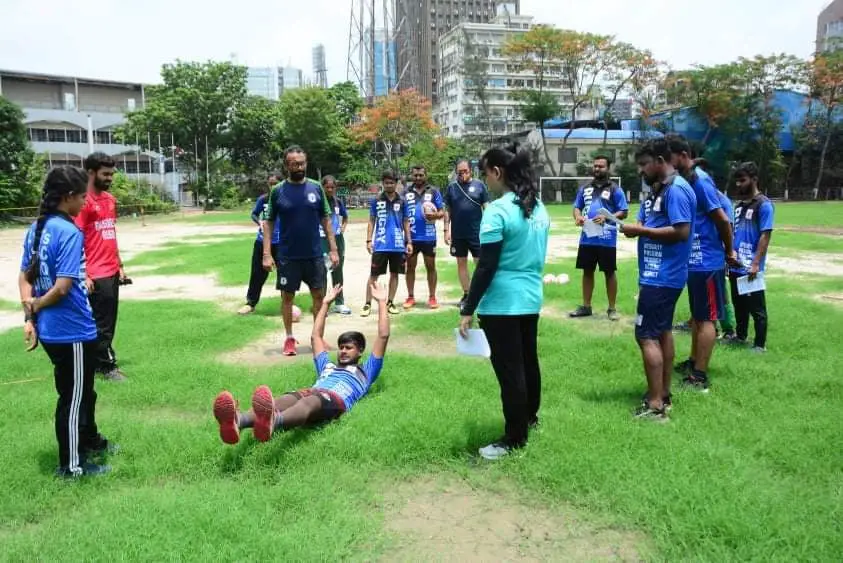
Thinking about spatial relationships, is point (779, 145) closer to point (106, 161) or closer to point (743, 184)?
point (743, 184)

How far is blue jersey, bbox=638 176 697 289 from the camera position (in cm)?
460

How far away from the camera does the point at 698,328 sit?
221 inches

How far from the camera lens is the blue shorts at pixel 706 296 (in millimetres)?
5516

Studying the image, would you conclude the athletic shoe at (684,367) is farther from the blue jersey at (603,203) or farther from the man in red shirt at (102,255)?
the man in red shirt at (102,255)

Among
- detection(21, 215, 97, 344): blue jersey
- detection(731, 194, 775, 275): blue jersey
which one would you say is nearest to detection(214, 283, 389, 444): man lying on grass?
detection(21, 215, 97, 344): blue jersey

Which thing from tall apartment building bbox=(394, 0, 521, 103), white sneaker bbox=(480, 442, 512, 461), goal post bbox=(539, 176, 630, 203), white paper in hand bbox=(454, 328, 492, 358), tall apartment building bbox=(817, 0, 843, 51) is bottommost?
white sneaker bbox=(480, 442, 512, 461)

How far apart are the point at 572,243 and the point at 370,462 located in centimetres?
1606

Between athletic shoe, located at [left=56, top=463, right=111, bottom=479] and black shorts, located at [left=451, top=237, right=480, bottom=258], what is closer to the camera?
athletic shoe, located at [left=56, top=463, right=111, bottom=479]

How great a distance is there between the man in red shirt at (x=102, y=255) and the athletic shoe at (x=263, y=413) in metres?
2.70

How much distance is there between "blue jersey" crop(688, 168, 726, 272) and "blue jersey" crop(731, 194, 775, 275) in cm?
124

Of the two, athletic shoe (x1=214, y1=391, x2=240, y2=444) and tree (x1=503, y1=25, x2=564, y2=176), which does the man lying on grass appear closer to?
athletic shoe (x1=214, y1=391, x2=240, y2=444)

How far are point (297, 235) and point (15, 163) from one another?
35.3m

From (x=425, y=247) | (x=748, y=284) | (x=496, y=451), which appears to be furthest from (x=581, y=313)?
(x=496, y=451)

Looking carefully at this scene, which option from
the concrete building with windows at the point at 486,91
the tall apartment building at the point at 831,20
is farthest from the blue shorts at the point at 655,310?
the tall apartment building at the point at 831,20
